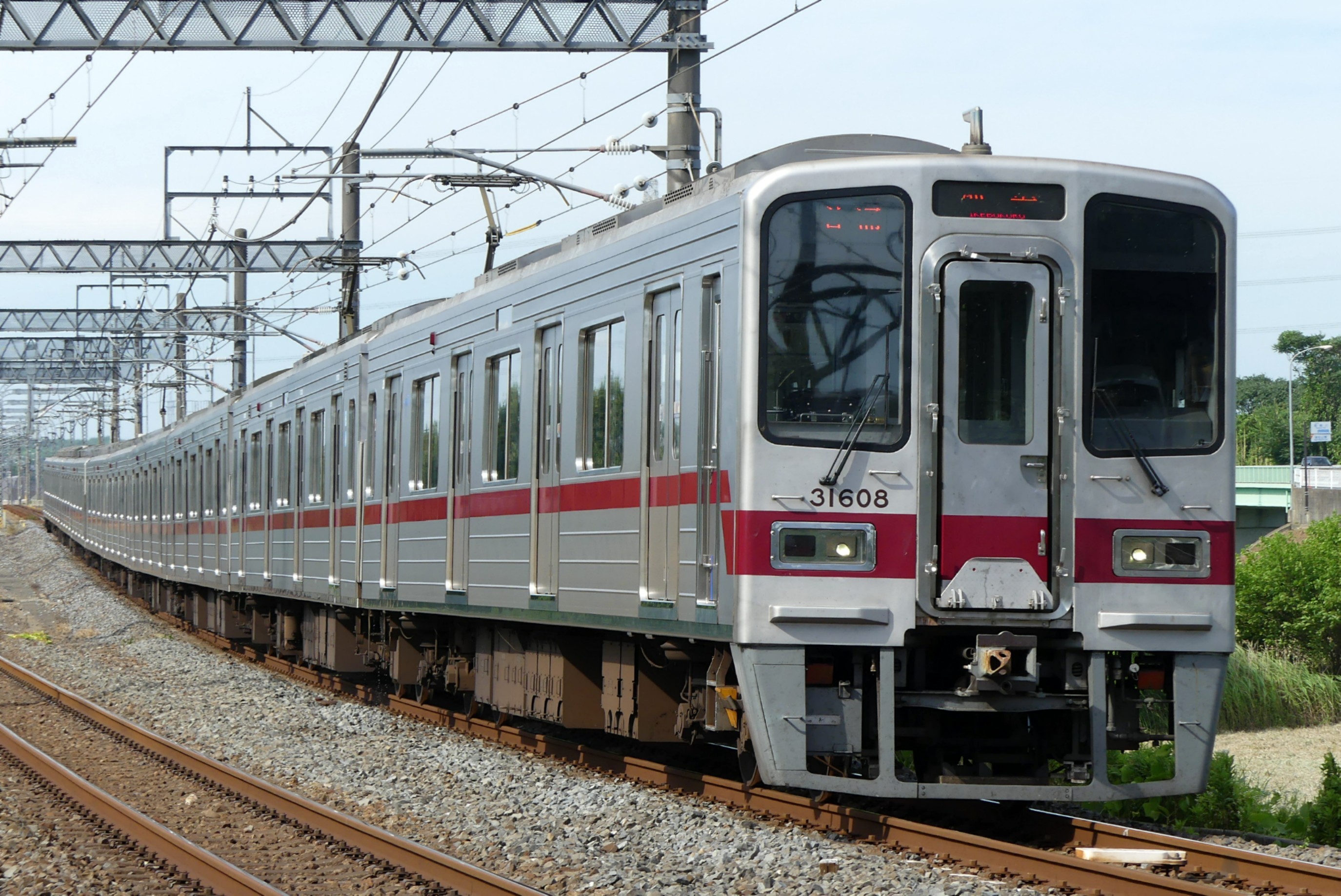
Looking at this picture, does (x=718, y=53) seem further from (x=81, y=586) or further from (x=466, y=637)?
(x=81, y=586)

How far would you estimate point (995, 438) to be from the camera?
7.59 metres

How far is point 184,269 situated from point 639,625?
2303 cm

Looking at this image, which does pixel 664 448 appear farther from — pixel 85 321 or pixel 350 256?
pixel 85 321

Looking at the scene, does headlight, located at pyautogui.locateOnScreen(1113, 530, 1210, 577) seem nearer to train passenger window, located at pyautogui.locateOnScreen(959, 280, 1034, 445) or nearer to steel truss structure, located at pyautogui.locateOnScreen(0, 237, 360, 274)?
train passenger window, located at pyautogui.locateOnScreen(959, 280, 1034, 445)

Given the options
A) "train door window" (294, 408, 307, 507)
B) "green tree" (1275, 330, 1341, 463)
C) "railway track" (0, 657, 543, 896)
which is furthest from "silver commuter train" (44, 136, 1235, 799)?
"green tree" (1275, 330, 1341, 463)

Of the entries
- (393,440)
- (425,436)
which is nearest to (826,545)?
(425,436)

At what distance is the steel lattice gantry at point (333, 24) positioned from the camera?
15.5 metres

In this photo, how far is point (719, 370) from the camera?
26.0ft

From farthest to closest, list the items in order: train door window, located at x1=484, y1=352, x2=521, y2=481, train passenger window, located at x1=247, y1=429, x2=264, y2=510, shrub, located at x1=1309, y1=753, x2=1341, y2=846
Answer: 1. train passenger window, located at x1=247, y1=429, x2=264, y2=510
2. train door window, located at x1=484, y1=352, x2=521, y2=481
3. shrub, located at x1=1309, y1=753, x2=1341, y2=846

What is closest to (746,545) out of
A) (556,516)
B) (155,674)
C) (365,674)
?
(556,516)

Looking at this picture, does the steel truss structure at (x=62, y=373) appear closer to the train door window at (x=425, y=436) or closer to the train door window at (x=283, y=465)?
the train door window at (x=283, y=465)

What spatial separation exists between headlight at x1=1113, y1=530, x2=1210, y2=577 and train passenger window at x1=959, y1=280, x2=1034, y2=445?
682 millimetres

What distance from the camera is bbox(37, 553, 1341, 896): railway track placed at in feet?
21.5

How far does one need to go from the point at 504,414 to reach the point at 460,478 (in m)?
1.10
